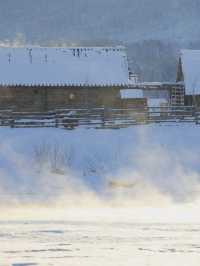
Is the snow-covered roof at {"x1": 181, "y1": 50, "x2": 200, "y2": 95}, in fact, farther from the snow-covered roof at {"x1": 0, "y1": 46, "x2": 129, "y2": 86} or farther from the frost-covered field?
the frost-covered field

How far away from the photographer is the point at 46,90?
3588 cm

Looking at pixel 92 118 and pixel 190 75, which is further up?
pixel 190 75

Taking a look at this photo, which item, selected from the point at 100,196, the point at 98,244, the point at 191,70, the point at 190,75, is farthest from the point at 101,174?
the point at 191,70

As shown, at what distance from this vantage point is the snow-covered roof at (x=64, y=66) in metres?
35.7

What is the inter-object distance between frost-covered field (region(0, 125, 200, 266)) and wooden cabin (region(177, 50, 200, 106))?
742 cm

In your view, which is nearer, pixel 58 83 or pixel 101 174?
pixel 101 174

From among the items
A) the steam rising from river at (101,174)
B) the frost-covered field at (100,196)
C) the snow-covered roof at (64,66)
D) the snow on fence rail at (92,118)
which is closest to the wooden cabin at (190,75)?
the snow-covered roof at (64,66)

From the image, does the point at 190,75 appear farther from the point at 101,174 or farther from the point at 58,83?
the point at 101,174

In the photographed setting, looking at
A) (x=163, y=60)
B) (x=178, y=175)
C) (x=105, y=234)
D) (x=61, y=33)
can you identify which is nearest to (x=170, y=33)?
(x=61, y=33)

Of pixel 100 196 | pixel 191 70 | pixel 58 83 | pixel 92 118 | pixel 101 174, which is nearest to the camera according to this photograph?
pixel 100 196

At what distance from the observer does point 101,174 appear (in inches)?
876

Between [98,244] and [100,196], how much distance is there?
29.6ft

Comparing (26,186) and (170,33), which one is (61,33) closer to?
(170,33)

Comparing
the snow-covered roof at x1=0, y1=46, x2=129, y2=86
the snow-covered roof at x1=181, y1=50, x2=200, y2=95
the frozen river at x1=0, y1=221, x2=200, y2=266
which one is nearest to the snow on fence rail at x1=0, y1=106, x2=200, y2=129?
the snow-covered roof at x1=0, y1=46, x2=129, y2=86
